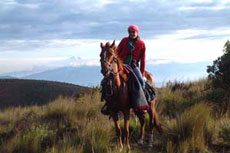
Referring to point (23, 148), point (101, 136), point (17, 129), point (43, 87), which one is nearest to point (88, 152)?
point (101, 136)

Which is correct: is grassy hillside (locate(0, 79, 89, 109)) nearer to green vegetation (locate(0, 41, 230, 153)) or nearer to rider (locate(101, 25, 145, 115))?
green vegetation (locate(0, 41, 230, 153))

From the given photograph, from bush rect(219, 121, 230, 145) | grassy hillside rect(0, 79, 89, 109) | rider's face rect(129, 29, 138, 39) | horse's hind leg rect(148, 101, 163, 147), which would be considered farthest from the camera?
grassy hillside rect(0, 79, 89, 109)

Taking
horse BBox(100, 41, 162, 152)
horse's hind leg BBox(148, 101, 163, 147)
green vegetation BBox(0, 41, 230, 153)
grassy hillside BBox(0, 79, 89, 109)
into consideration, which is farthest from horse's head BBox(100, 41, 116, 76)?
grassy hillside BBox(0, 79, 89, 109)

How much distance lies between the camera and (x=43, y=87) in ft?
117

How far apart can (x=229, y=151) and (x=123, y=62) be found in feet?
10.7

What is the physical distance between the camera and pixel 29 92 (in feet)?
109

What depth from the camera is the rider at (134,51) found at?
8.38 meters

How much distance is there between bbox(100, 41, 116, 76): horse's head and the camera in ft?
23.0

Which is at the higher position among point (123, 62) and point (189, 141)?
point (123, 62)

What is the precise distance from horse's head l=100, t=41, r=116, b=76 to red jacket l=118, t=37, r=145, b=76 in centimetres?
107

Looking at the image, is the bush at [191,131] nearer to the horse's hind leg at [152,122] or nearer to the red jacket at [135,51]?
the horse's hind leg at [152,122]

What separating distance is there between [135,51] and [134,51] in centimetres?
2

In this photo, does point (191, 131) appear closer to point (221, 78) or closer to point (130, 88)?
point (130, 88)

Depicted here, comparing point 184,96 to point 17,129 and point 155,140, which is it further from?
point 17,129
